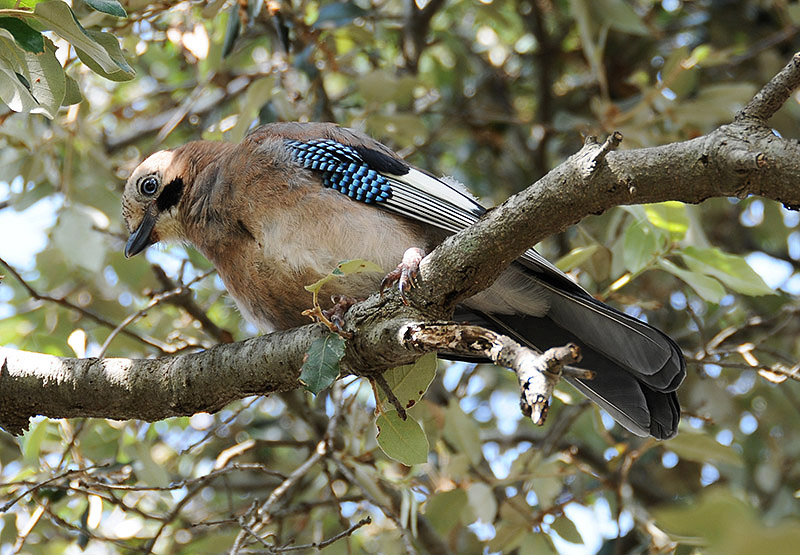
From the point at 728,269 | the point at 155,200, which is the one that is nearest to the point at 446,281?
the point at 728,269

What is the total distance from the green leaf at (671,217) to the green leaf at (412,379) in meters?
1.05

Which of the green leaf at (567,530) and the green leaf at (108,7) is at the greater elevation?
the green leaf at (108,7)

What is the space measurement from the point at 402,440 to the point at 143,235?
1586mm

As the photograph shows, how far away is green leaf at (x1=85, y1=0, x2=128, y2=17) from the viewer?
238 centimetres

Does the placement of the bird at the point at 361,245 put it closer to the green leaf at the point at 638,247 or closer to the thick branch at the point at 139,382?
the green leaf at the point at 638,247

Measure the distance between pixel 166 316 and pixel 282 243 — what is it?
4.74ft

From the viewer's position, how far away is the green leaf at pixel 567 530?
360 cm

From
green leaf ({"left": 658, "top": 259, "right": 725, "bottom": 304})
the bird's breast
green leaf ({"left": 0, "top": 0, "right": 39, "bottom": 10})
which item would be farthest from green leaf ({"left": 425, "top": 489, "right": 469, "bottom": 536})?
green leaf ({"left": 0, "top": 0, "right": 39, "bottom": 10})

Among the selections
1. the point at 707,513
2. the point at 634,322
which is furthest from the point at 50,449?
the point at 707,513

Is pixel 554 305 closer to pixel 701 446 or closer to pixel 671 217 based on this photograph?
pixel 671 217

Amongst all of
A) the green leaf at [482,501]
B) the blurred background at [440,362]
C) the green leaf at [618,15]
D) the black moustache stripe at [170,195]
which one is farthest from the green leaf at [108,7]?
the green leaf at [618,15]

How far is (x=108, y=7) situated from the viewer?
241cm

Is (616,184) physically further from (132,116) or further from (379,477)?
(132,116)

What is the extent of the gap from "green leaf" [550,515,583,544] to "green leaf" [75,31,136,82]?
2.42m
